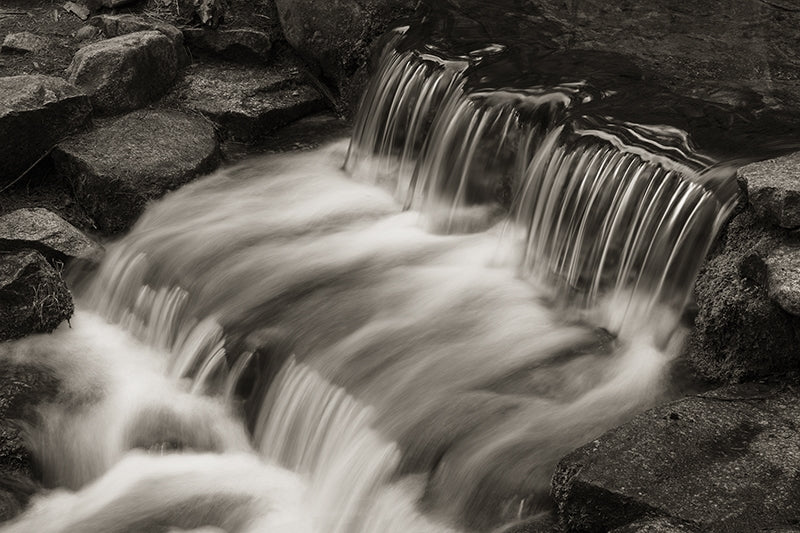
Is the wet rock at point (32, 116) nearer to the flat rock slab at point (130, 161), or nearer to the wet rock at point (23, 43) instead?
the flat rock slab at point (130, 161)

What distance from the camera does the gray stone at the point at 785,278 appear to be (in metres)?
3.75

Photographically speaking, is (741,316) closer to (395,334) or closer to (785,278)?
(785,278)

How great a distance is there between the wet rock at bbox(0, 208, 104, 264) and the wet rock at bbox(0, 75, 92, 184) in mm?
546

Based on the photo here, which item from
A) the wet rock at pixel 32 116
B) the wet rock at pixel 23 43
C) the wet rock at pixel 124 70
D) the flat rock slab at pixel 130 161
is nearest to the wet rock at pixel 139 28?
the wet rock at pixel 124 70

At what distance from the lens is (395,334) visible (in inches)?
190

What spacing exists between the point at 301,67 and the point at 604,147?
2.68 meters

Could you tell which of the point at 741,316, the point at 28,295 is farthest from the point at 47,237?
the point at 741,316

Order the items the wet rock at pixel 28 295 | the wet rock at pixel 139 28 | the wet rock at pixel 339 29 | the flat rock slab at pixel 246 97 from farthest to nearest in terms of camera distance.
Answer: the wet rock at pixel 139 28 < the wet rock at pixel 339 29 < the flat rock slab at pixel 246 97 < the wet rock at pixel 28 295

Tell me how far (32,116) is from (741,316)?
405cm

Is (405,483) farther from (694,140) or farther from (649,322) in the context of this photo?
(694,140)

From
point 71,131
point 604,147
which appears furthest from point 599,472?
point 71,131

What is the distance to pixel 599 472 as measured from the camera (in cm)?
344

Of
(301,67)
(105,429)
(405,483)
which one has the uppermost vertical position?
(301,67)

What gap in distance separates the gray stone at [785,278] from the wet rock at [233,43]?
4095 mm
